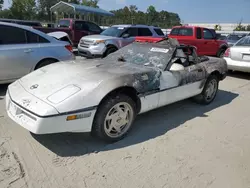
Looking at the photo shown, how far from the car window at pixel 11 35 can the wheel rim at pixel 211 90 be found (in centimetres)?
429

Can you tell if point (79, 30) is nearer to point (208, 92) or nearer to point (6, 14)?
point (208, 92)

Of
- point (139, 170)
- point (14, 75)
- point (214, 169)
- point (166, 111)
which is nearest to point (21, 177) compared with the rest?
point (139, 170)

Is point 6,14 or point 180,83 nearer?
point 180,83

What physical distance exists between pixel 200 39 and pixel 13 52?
8.12 metres

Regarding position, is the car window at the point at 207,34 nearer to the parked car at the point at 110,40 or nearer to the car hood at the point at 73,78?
the parked car at the point at 110,40

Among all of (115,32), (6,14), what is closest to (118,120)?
(115,32)

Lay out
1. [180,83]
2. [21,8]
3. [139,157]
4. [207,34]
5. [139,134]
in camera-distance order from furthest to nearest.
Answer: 1. [21,8]
2. [207,34]
3. [180,83]
4. [139,134]
5. [139,157]

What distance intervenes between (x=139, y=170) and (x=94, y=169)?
0.53m

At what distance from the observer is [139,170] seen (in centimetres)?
267

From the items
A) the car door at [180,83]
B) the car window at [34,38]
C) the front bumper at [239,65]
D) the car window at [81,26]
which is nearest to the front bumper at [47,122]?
the car door at [180,83]

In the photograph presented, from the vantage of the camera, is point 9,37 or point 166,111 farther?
point 9,37

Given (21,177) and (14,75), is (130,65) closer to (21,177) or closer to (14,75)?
(21,177)

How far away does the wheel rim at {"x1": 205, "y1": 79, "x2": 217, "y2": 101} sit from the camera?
496 centimetres

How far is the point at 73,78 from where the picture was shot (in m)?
3.11
